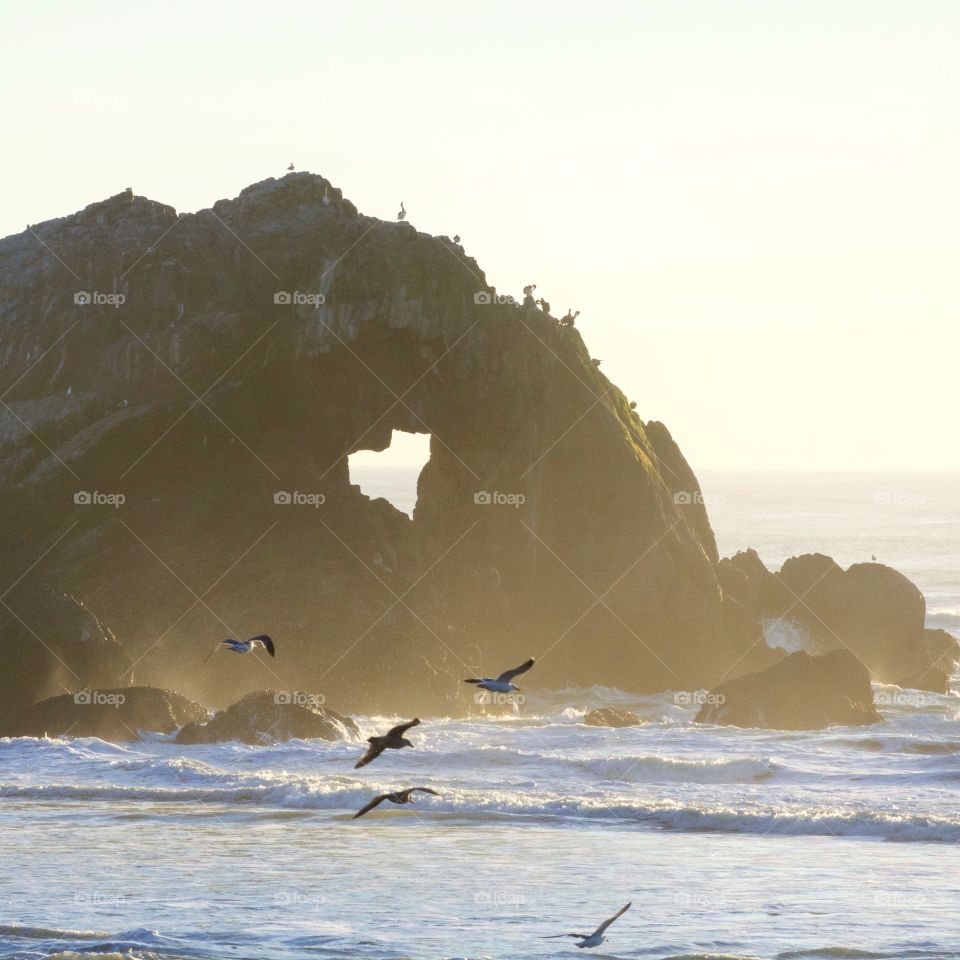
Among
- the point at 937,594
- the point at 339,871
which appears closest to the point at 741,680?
the point at 339,871

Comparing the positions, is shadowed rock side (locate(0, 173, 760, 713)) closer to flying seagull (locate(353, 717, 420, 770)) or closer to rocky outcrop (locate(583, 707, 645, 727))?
rocky outcrop (locate(583, 707, 645, 727))

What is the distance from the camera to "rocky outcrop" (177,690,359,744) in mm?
48531

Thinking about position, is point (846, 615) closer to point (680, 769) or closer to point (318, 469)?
point (318, 469)

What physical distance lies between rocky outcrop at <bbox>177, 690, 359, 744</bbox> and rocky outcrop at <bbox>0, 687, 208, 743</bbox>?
172cm

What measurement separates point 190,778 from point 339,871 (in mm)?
12268

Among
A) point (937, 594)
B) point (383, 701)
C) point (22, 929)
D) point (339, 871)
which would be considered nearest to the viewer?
point (22, 929)

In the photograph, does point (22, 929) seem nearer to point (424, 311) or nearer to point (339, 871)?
point (339, 871)

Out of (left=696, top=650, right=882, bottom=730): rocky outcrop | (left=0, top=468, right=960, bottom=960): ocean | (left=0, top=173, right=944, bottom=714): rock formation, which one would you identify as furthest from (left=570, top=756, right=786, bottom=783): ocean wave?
(left=0, top=173, right=944, bottom=714): rock formation

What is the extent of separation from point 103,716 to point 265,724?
200 inches

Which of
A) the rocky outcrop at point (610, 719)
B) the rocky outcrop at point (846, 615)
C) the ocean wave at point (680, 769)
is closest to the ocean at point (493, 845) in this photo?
the ocean wave at point (680, 769)

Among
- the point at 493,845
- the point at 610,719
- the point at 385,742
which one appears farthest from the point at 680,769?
the point at 385,742

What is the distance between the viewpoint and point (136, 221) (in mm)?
64750

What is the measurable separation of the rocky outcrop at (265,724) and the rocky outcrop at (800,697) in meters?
13.1

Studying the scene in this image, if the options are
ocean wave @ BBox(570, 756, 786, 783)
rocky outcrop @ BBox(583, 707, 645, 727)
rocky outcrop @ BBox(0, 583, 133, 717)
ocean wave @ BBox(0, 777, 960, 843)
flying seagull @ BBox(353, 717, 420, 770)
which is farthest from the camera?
rocky outcrop @ BBox(583, 707, 645, 727)
